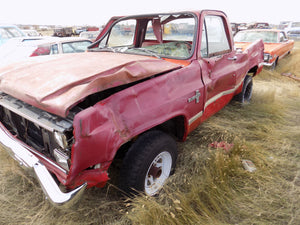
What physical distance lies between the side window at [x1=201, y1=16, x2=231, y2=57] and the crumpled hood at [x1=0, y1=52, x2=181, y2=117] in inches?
35.2

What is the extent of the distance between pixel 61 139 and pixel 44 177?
319 millimetres

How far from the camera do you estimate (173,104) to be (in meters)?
2.05

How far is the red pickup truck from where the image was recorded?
153 cm

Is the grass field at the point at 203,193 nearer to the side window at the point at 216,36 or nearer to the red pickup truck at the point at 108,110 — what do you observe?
the red pickup truck at the point at 108,110

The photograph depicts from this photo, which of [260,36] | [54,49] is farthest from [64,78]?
[260,36]

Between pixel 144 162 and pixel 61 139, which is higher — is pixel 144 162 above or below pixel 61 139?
below

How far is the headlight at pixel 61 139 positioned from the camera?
4.97ft

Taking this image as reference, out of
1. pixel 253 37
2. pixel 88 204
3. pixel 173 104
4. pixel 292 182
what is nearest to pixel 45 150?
pixel 88 204

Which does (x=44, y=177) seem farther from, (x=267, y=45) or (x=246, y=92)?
(x=267, y=45)

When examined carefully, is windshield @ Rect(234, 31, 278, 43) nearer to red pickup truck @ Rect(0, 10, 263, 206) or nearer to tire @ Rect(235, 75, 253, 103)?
tire @ Rect(235, 75, 253, 103)

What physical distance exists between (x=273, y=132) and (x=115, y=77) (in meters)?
2.81

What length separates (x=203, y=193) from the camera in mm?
2107

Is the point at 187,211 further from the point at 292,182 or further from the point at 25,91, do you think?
the point at 25,91

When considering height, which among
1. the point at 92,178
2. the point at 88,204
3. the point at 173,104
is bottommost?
the point at 88,204
